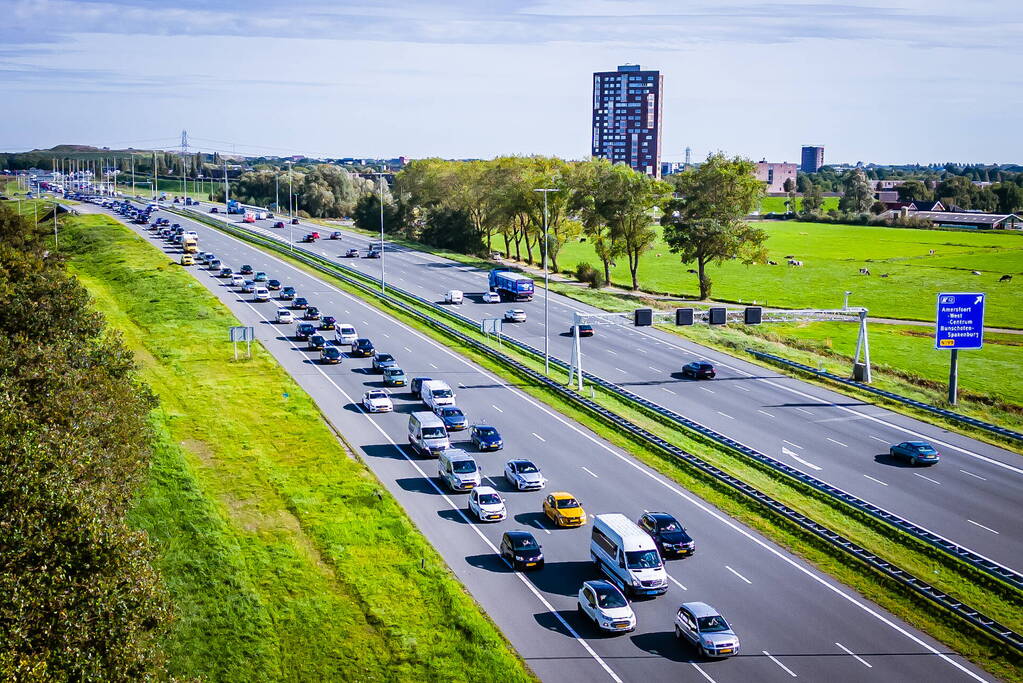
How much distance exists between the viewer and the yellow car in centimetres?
4134

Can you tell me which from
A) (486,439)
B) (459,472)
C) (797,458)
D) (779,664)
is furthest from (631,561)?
(797,458)

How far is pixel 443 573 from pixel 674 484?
15096 mm

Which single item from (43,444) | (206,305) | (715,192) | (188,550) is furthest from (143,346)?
(715,192)

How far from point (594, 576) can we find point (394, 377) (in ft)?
101

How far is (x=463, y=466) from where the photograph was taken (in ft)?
151

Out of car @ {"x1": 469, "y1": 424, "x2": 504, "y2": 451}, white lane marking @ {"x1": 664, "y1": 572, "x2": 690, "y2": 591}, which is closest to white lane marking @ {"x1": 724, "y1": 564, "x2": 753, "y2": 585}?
white lane marking @ {"x1": 664, "y1": 572, "x2": 690, "y2": 591}

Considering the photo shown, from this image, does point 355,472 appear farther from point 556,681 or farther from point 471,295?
point 471,295

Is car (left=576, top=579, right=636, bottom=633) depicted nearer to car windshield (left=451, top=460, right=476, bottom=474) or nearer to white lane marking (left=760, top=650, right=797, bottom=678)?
white lane marking (left=760, top=650, right=797, bottom=678)

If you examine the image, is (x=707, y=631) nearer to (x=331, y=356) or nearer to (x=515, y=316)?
(x=331, y=356)

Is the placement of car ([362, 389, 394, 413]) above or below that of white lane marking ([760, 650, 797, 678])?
above

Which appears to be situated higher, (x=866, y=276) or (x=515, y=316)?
(x=866, y=276)

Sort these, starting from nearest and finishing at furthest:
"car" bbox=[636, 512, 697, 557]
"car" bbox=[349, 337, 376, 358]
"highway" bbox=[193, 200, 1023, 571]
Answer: "car" bbox=[636, 512, 697, 557] < "highway" bbox=[193, 200, 1023, 571] < "car" bbox=[349, 337, 376, 358]

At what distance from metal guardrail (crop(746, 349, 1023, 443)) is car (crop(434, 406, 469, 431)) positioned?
29901 mm

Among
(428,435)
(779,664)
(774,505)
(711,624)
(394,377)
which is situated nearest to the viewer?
(779,664)
